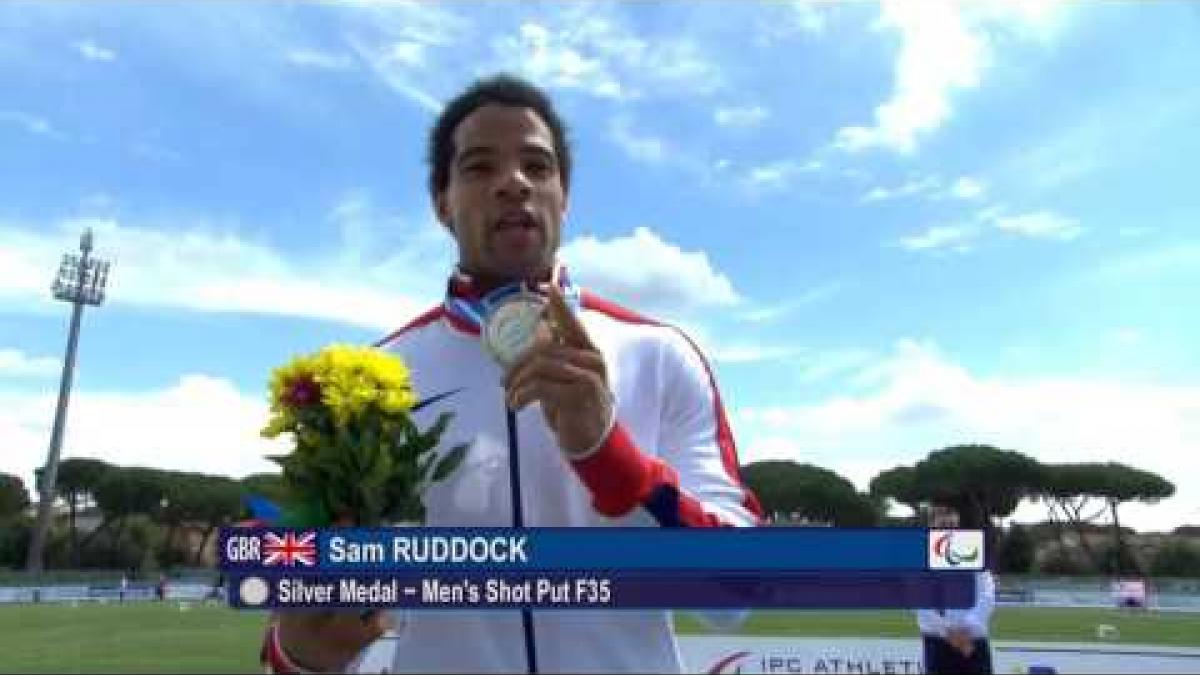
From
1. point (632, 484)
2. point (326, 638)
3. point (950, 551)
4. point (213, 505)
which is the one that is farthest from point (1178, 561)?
point (326, 638)

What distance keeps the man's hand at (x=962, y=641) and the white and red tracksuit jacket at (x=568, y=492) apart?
986 cm

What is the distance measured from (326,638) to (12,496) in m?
87.0

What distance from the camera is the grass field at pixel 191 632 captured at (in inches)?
800

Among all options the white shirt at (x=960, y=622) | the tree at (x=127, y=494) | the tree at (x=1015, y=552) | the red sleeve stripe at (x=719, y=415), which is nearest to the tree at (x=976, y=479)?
the tree at (x=1015, y=552)

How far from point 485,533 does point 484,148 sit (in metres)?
0.86

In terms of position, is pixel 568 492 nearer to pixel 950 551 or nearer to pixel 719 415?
pixel 719 415

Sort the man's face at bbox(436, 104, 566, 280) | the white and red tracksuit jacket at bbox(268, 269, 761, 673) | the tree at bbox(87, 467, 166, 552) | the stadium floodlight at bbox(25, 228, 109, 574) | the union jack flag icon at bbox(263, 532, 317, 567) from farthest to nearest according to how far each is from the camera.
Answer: the tree at bbox(87, 467, 166, 552)
the stadium floodlight at bbox(25, 228, 109, 574)
the man's face at bbox(436, 104, 566, 280)
the white and red tracksuit jacket at bbox(268, 269, 761, 673)
the union jack flag icon at bbox(263, 532, 317, 567)

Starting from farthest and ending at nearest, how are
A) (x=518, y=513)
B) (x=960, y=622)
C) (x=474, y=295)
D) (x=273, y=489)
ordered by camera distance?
(x=960, y=622), (x=474, y=295), (x=518, y=513), (x=273, y=489)

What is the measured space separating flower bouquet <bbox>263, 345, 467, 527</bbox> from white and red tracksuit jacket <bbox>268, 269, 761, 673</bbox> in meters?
0.35

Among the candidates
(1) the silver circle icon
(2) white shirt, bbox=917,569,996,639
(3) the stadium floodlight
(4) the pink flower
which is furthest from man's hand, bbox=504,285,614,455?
(3) the stadium floodlight

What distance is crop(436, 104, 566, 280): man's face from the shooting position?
2.63 m

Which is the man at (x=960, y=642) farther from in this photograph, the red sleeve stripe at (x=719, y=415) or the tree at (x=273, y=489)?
the tree at (x=273, y=489)

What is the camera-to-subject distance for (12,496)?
80062 mm

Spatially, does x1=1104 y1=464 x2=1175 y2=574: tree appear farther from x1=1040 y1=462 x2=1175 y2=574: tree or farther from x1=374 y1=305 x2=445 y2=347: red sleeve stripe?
x1=374 y1=305 x2=445 y2=347: red sleeve stripe
